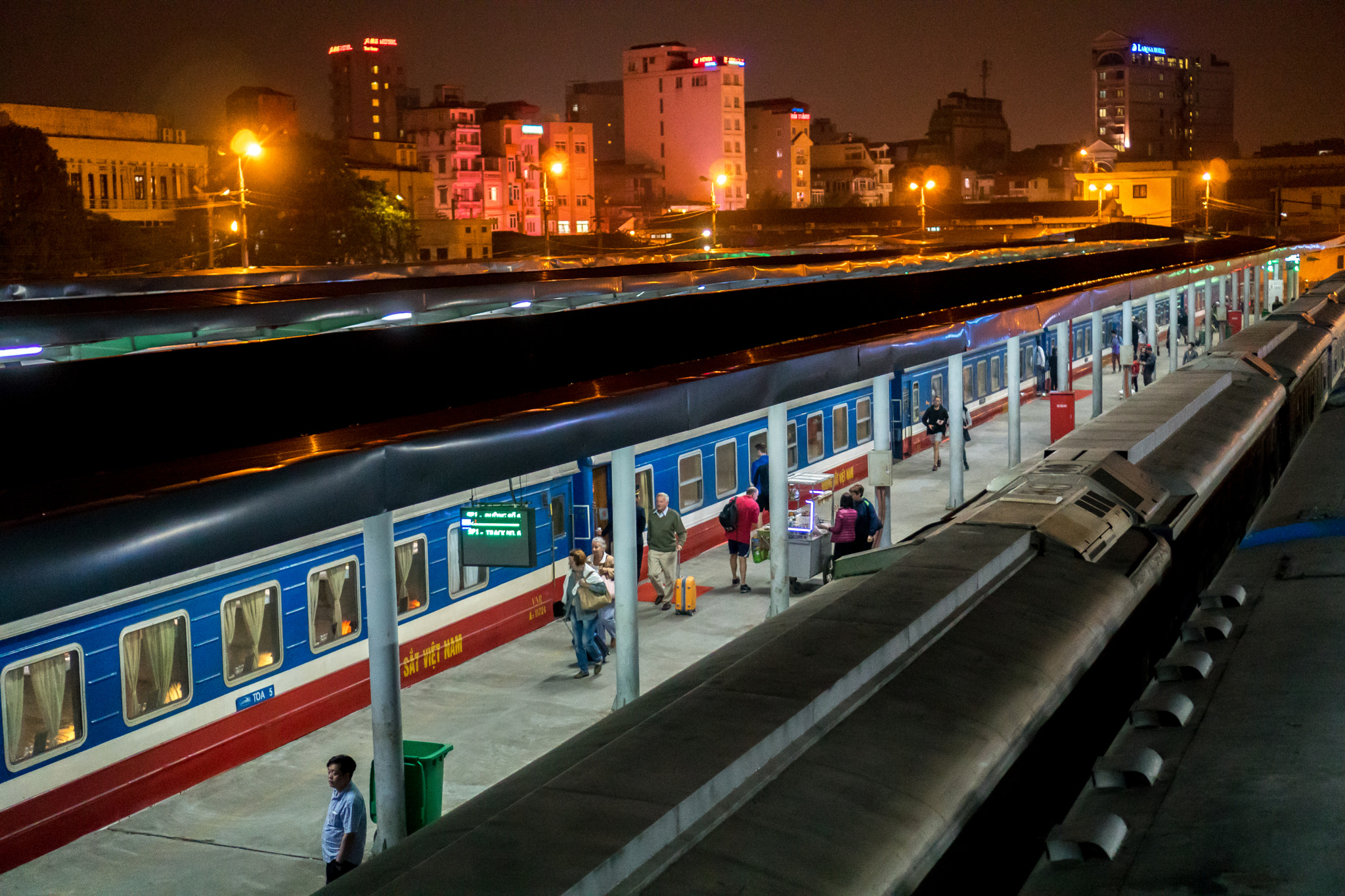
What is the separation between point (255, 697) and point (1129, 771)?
829 cm

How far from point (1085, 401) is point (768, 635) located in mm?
32031

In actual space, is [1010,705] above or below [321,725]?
above

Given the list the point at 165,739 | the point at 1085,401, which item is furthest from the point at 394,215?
the point at 165,739

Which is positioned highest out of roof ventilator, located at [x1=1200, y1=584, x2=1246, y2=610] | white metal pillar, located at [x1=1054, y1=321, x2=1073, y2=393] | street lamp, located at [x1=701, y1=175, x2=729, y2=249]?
street lamp, located at [x1=701, y1=175, x2=729, y2=249]

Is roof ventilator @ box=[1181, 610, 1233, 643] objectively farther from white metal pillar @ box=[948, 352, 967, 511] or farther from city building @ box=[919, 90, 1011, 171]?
city building @ box=[919, 90, 1011, 171]

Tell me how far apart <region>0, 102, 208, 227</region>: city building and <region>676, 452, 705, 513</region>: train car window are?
73.9 meters

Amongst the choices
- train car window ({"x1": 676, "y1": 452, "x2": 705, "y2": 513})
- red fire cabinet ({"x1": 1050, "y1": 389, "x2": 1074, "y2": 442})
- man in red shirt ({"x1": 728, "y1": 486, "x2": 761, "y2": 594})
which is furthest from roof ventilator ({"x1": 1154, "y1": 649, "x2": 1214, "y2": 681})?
red fire cabinet ({"x1": 1050, "y1": 389, "x2": 1074, "y2": 442})

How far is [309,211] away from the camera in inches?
2788

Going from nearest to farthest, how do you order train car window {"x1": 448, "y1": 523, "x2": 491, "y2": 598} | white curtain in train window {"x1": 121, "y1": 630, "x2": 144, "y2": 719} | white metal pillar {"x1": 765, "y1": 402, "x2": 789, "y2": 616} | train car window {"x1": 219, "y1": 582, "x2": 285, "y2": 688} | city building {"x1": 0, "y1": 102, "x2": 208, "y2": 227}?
white curtain in train window {"x1": 121, "y1": 630, "x2": 144, "y2": 719} < train car window {"x1": 219, "y1": 582, "x2": 285, "y2": 688} < train car window {"x1": 448, "y1": 523, "x2": 491, "y2": 598} < white metal pillar {"x1": 765, "y1": 402, "x2": 789, "y2": 616} < city building {"x1": 0, "y1": 102, "x2": 208, "y2": 227}

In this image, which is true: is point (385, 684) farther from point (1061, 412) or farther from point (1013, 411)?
point (1061, 412)

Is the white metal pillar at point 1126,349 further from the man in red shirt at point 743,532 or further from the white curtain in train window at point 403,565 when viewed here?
the white curtain in train window at point 403,565

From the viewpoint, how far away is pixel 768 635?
7.24m

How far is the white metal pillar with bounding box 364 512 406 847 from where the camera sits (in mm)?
8984

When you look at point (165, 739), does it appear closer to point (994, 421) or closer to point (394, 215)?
point (994, 421)
